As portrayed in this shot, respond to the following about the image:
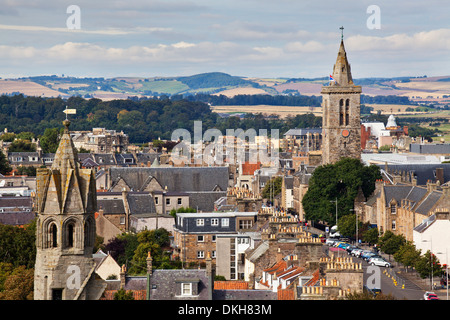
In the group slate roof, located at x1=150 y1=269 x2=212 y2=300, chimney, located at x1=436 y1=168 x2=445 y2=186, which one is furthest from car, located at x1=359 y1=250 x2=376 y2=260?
chimney, located at x1=436 y1=168 x2=445 y2=186

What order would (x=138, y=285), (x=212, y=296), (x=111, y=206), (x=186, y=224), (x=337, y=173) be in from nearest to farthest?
1. (x=212, y=296)
2. (x=138, y=285)
3. (x=186, y=224)
4. (x=111, y=206)
5. (x=337, y=173)

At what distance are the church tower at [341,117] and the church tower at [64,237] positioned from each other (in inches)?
4101

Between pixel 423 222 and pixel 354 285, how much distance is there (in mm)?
44277

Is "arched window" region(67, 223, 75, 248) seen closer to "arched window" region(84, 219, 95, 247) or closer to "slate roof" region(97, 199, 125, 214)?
"arched window" region(84, 219, 95, 247)

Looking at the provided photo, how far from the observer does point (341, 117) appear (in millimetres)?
135375

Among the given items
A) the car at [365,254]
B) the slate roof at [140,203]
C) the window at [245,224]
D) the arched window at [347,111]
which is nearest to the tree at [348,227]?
the car at [365,254]

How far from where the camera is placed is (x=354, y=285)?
45625 mm

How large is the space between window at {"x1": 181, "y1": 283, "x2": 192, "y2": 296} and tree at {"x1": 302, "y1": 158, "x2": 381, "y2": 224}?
6133cm

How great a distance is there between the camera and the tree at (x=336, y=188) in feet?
370

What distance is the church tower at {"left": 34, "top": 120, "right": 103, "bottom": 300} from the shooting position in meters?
30.4

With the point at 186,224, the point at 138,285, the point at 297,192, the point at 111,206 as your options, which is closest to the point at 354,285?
the point at 138,285

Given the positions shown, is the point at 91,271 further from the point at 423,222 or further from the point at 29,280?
the point at 423,222

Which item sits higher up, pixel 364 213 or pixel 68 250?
pixel 68 250

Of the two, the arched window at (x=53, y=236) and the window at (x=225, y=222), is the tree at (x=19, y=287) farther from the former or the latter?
the window at (x=225, y=222)
